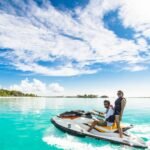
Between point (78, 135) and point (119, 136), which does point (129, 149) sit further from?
point (78, 135)

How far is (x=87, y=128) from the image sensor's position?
12.0 m

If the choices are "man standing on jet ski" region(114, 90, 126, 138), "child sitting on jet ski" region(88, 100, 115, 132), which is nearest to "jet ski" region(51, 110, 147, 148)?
"child sitting on jet ski" region(88, 100, 115, 132)

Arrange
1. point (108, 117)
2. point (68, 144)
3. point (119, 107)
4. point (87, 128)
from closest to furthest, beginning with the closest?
point (68, 144)
point (119, 107)
point (108, 117)
point (87, 128)

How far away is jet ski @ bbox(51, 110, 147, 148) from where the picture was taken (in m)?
10.2

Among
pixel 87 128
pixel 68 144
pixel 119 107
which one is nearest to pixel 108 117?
pixel 119 107

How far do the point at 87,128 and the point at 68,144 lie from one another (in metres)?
1.79

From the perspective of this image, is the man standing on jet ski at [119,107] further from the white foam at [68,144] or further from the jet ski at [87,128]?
the white foam at [68,144]

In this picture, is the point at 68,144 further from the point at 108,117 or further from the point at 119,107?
the point at 119,107

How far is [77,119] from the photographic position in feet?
42.0

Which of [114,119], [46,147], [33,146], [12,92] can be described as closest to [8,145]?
[33,146]

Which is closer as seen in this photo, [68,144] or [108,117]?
[68,144]

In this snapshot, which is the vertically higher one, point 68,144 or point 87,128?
point 87,128

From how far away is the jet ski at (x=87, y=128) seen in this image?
33.6ft

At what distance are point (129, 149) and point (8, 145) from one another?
513 cm
